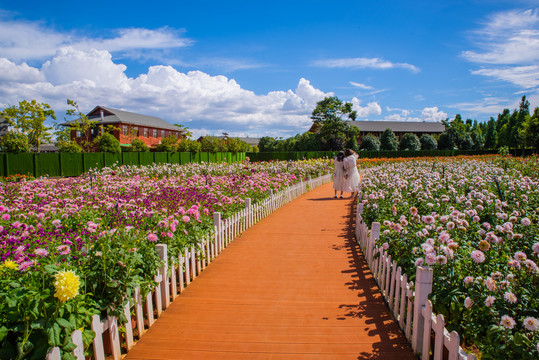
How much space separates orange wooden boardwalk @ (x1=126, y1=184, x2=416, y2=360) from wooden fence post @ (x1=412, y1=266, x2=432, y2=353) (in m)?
0.13

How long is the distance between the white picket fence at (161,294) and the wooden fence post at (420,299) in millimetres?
2468

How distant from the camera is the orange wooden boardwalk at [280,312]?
295 centimetres

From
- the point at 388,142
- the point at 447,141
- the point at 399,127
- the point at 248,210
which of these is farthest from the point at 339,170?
the point at 399,127

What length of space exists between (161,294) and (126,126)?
161 feet

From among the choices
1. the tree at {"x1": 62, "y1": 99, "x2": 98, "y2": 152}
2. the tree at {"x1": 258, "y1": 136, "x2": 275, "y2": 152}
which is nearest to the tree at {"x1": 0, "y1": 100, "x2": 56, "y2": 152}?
the tree at {"x1": 62, "y1": 99, "x2": 98, "y2": 152}

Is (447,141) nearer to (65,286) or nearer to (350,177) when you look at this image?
(350,177)

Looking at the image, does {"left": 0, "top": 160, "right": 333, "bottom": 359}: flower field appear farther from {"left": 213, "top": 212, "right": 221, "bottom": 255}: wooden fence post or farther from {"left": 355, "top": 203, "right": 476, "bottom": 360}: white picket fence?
{"left": 355, "top": 203, "right": 476, "bottom": 360}: white picket fence

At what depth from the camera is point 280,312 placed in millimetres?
3670

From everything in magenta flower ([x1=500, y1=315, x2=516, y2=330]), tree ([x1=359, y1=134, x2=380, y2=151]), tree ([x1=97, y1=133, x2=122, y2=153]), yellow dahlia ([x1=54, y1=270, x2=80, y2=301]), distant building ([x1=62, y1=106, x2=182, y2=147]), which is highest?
distant building ([x1=62, y1=106, x2=182, y2=147])

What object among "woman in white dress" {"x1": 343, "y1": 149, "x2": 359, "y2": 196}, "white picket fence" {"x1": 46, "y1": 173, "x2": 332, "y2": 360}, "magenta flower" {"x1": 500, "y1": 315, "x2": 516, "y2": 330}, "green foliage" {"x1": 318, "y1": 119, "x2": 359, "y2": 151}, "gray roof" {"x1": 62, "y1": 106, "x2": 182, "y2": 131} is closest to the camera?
"magenta flower" {"x1": 500, "y1": 315, "x2": 516, "y2": 330}

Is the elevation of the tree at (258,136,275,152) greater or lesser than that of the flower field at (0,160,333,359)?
greater

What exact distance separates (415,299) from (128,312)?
8.13 ft

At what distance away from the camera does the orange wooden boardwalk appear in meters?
2.95

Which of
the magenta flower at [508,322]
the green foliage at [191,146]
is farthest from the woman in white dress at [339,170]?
the green foliage at [191,146]
